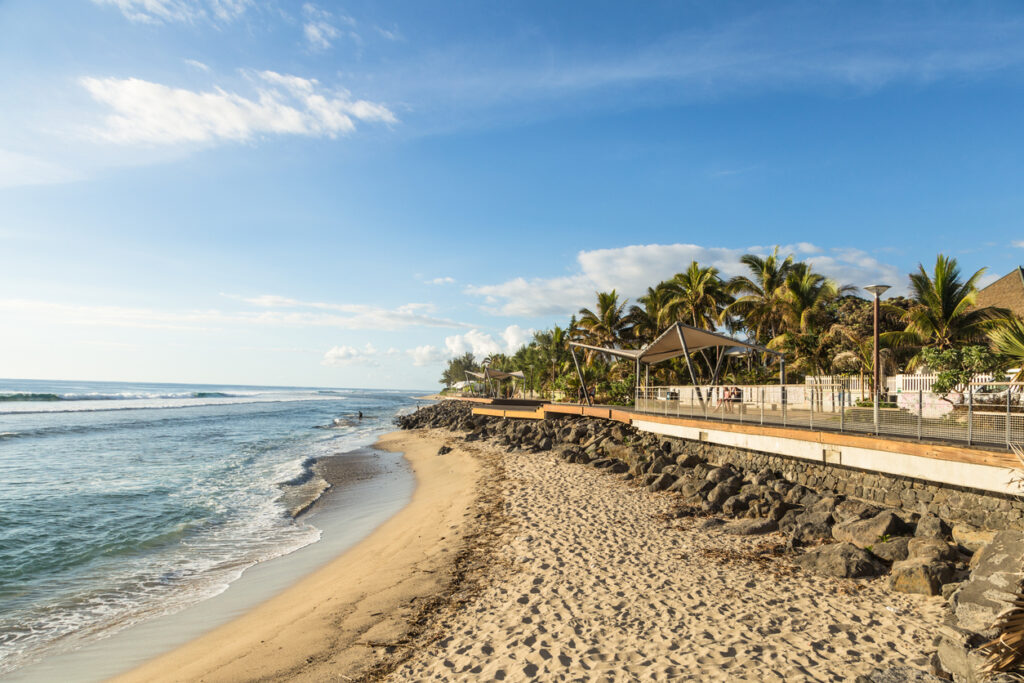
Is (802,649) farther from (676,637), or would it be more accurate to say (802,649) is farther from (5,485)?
(5,485)

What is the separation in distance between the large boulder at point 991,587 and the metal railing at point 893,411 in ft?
8.21

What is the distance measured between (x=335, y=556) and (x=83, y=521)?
23.8 feet

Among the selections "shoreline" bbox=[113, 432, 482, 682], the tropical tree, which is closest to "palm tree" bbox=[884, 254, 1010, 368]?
"shoreline" bbox=[113, 432, 482, 682]

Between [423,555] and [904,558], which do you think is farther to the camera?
[423,555]

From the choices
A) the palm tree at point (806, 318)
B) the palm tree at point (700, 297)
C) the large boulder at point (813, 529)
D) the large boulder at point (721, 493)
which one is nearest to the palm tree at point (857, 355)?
the palm tree at point (806, 318)

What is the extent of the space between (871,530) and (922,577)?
1466 millimetres

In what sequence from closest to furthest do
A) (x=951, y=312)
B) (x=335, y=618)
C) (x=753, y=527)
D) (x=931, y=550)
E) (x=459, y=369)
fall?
(x=931, y=550) → (x=335, y=618) → (x=753, y=527) → (x=951, y=312) → (x=459, y=369)

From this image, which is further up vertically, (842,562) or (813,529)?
(813,529)

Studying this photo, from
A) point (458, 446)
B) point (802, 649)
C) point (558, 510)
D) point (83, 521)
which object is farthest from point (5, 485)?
point (802, 649)

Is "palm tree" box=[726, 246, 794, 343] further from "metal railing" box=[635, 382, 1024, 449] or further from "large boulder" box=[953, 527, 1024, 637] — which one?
"large boulder" box=[953, 527, 1024, 637]

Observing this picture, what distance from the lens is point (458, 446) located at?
87.2ft

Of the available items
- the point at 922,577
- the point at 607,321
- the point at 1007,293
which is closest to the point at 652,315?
the point at 607,321

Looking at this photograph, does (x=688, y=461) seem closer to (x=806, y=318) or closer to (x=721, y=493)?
(x=721, y=493)

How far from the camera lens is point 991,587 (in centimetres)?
493
